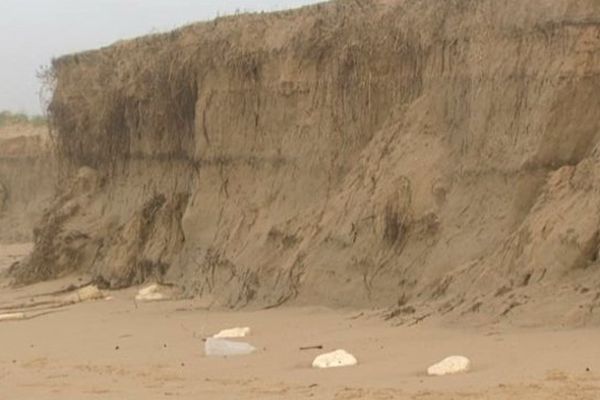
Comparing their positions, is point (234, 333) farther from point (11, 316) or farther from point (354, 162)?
point (11, 316)

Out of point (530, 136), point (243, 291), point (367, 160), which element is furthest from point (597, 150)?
point (243, 291)

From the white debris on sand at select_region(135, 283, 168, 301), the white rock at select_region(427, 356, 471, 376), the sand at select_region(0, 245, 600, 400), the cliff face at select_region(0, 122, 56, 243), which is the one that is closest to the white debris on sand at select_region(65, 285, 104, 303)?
the white debris on sand at select_region(135, 283, 168, 301)

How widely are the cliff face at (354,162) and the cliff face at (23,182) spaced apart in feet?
48.0

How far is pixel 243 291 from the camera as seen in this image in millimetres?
14977

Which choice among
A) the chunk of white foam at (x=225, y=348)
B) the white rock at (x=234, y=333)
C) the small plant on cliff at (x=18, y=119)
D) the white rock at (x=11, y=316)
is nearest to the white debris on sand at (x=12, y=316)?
the white rock at (x=11, y=316)

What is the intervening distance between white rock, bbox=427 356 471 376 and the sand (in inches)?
3.4

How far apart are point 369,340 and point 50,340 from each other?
13.2 ft

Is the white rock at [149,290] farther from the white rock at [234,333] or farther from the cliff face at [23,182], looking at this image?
the cliff face at [23,182]

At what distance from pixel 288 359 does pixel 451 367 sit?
200cm

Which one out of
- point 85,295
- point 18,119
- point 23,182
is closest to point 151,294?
point 85,295

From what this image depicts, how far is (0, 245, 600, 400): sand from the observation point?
8211 mm

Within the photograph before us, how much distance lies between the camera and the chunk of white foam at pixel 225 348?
10.9m

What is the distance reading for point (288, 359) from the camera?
34.0 feet

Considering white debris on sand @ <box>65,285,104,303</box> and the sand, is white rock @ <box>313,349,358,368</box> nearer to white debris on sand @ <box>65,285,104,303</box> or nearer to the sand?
Answer: the sand
